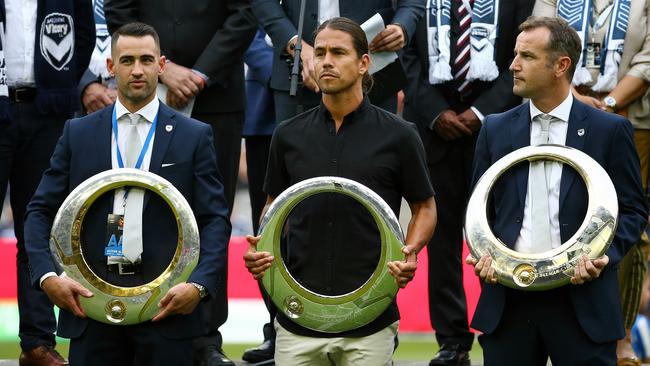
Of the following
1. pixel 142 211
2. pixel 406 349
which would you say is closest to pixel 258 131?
pixel 142 211

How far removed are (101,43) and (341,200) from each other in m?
2.34

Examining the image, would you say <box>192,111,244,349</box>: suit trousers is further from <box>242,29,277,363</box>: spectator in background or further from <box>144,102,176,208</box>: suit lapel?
<box>144,102,176,208</box>: suit lapel

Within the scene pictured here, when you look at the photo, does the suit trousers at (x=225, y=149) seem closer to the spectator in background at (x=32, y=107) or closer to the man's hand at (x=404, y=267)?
the spectator in background at (x=32, y=107)

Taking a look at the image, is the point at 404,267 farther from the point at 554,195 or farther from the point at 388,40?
the point at 388,40

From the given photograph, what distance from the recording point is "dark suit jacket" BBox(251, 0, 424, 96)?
22.5ft

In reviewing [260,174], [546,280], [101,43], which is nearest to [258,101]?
[260,174]

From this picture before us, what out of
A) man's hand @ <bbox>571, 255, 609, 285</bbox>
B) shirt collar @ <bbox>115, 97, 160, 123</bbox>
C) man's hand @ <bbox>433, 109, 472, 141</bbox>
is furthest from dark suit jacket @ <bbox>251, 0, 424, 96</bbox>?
man's hand @ <bbox>571, 255, 609, 285</bbox>

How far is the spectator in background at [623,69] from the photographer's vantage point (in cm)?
687

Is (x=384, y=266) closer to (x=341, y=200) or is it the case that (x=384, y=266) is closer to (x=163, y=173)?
(x=341, y=200)

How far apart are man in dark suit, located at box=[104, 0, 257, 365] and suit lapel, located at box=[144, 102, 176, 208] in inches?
44.2

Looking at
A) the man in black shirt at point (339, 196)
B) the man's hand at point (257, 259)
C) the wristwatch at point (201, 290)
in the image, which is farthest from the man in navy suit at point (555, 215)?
the wristwatch at point (201, 290)

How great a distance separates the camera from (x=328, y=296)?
5.57m

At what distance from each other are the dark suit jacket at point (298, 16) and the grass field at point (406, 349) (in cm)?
378

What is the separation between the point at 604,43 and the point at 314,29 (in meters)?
1.48
